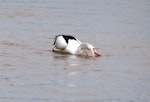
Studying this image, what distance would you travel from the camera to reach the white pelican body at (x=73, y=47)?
1653 centimetres

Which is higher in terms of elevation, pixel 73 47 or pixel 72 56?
pixel 73 47

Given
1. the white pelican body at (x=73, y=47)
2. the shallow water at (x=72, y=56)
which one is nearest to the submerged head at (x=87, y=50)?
the white pelican body at (x=73, y=47)

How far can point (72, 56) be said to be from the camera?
16.5 m

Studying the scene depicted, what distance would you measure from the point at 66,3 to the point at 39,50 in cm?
1169

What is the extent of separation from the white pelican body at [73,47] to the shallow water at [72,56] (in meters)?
0.27

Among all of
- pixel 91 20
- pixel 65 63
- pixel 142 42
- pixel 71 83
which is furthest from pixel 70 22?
pixel 71 83

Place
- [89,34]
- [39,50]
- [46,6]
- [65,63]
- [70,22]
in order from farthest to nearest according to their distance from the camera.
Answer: [46,6] → [70,22] → [89,34] → [39,50] → [65,63]

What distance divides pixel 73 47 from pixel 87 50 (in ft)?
1.18

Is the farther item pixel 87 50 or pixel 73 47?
pixel 73 47

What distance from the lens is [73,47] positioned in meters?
16.8

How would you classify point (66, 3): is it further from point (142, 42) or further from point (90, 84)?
point (90, 84)

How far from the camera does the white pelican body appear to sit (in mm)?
16531

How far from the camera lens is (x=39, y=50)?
1695 centimetres

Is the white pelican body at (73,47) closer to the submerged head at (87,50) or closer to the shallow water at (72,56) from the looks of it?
the submerged head at (87,50)
